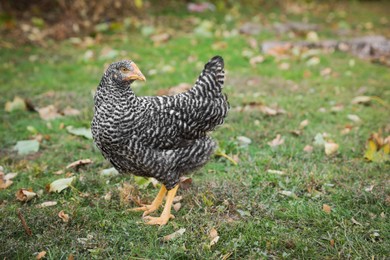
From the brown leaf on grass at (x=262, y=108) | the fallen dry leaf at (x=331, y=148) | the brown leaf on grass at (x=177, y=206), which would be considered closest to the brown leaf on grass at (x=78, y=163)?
the brown leaf on grass at (x=177, y=206)

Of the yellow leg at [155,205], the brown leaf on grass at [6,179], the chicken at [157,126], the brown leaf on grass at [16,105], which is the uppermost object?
the chicken at [157,126]

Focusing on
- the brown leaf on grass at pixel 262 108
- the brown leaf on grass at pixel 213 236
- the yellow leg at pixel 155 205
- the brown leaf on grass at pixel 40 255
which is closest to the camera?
the brown leaf on grass at pixel 40 255

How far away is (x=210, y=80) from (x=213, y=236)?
53.4 inches

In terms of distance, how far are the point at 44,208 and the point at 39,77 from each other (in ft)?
14.3

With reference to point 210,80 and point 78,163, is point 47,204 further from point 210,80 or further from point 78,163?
point 210,80

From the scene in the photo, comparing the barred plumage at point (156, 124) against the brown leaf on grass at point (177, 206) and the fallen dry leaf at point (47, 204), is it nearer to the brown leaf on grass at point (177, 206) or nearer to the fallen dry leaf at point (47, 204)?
the brown leaf on grass at point (177, 206)

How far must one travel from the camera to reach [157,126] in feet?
12.5

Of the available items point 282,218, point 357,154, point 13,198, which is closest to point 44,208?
point 13,198

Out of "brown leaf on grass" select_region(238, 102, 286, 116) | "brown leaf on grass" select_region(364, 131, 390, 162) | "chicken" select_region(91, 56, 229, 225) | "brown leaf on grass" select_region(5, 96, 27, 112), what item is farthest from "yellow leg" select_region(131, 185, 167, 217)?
"brown leaf on grass" select_region(5, 96, 27, 112)

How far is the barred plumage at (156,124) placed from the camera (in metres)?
3.65

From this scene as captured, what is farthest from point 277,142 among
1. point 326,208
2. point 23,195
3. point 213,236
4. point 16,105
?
point 16,105

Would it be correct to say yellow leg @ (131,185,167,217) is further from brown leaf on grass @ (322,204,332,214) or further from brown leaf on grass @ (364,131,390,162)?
brown leaf on grass @ (364,131,390,162)

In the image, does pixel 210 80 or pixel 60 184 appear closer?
pixel 210 80

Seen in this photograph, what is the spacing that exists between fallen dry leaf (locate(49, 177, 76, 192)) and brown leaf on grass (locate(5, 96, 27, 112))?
2.47 metres
